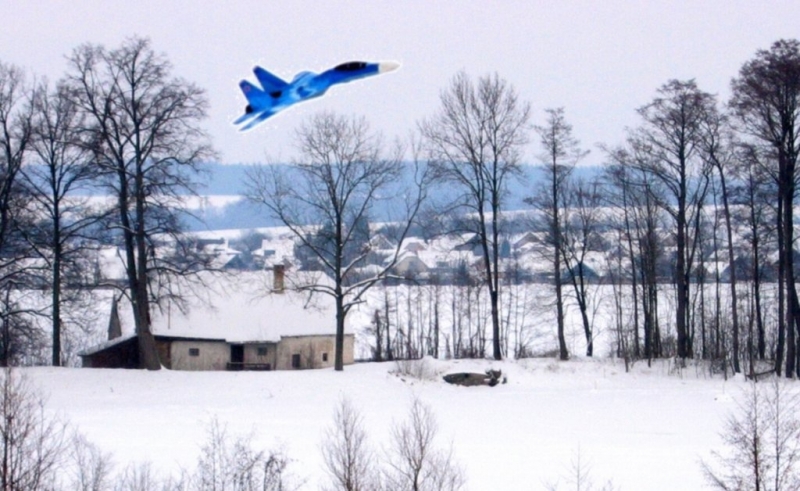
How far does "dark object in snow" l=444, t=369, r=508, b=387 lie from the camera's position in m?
36.0

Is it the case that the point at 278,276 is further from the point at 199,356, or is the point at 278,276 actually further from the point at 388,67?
the point at 388,67

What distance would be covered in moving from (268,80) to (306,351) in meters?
41.0

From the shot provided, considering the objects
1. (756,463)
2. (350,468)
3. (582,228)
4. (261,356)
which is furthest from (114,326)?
(756,463)

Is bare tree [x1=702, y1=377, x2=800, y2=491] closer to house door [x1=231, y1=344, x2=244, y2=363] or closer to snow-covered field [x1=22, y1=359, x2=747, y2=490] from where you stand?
snow-covered field [x1=22, y1=359, x2=747, y2=490]

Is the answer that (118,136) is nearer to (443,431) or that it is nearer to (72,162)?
(72,162)

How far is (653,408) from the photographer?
3052 centimetres

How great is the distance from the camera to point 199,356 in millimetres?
43750

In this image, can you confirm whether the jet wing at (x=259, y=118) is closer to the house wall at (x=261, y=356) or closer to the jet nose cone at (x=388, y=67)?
the jet nose cone at (x=388, y=67)

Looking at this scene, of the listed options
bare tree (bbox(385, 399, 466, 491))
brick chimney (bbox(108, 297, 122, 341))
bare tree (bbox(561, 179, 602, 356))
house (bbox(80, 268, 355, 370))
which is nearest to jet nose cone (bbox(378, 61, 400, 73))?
bare tree (bbox(385, 399, 466, 491))

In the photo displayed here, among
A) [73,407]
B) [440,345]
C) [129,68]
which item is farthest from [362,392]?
[440,345]

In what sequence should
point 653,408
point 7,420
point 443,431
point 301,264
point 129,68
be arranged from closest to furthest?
point 7,420 → point 443,431 → point 653,408 → point 129,68 → point 301,264

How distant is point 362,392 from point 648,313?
61.8 feet

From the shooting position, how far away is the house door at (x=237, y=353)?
44438 mm

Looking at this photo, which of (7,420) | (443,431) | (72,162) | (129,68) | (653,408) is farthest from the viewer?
(72,162)
